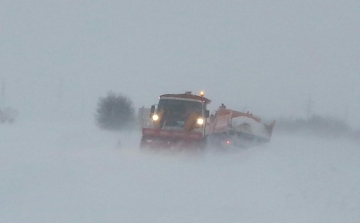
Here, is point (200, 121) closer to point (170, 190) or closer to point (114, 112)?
point (170, 190)

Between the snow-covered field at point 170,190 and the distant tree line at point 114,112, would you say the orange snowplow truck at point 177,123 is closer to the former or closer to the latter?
the snow-covered field at point 170,190

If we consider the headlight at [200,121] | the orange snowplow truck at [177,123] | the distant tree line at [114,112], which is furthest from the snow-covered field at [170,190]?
the distant tree line at [114,112]

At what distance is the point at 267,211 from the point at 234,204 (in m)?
0.77

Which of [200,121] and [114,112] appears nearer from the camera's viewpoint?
[200,121]

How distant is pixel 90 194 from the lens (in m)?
11.7

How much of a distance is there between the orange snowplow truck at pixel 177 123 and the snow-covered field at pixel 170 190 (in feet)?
4.01

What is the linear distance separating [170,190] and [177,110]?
9329mm

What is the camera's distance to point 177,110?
71.6 feet

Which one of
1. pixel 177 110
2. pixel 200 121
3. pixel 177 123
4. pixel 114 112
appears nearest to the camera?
pixel 200 121

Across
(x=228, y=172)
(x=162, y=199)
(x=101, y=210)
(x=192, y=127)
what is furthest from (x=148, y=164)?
(x=101, y=210)

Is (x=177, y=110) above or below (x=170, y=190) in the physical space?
above

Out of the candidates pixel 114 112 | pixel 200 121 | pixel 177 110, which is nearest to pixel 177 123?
pixel 177 110

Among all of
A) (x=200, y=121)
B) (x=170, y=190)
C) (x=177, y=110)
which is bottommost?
(x=170, y=190)

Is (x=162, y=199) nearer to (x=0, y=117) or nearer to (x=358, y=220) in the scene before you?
(x=358, y=220)
